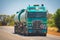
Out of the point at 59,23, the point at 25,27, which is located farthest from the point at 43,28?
the point at 59,23

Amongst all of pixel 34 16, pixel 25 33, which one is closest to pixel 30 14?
pixel 34 16

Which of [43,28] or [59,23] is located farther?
[59,23]

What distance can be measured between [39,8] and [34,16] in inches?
43.8

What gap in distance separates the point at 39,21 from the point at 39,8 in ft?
4.50

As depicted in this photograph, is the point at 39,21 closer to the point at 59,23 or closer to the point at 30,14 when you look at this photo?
the point at 30,14

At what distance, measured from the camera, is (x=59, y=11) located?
36688mm

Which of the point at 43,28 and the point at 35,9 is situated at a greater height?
the point at 35,9

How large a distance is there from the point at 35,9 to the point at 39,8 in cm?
46

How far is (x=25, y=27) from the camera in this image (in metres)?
27.4

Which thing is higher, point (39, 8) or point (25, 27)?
point (39, 8)

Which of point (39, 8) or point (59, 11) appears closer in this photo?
point (39, 8)

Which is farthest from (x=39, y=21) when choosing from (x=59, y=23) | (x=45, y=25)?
(x=59, y=23)

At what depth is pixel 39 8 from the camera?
27.1 m

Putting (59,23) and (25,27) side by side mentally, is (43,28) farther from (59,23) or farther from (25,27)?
(59,23)
